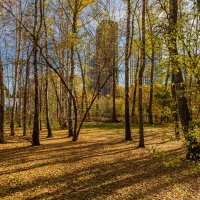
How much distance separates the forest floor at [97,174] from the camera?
7801 mm

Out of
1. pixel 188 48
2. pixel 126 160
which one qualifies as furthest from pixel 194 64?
pixel 126 160

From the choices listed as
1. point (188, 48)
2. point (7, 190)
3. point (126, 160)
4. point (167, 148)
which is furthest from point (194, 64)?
point (167, 148)

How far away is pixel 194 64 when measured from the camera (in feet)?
18.2

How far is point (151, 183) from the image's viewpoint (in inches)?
348

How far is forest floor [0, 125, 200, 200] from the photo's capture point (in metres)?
7.80

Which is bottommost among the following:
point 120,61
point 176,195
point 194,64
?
point 176,195

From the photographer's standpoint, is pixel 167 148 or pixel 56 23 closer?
pixel 167 148

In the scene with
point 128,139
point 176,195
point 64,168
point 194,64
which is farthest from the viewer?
point 128,139

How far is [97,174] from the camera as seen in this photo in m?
9.78

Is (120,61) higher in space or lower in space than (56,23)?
lower

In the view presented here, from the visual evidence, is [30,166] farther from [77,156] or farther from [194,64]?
[194,64]

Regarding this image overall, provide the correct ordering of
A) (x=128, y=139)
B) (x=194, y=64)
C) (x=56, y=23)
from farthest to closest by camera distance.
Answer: (x=56, y=23), (x=128, y=139), (x=194, y=64)

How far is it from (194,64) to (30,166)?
753 centimetres

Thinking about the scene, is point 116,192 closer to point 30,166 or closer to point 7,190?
point 7,190
